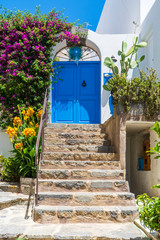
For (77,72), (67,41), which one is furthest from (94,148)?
(67,41)

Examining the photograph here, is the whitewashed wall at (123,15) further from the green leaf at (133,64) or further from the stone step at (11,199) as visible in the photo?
the stone step at (11,199)

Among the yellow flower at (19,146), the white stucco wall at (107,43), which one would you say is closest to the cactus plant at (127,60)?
the white stucco wall at (107,43)

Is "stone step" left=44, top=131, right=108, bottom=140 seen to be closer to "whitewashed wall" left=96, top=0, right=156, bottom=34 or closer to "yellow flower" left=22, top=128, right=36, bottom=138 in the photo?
"yellow flower" left=22, top=128, right=36, bottom=138

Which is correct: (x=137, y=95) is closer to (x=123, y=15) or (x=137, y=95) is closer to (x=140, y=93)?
(x=140, y=93)

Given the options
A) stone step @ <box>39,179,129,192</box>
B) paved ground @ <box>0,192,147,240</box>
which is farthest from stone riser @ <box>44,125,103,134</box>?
paved ground @ <box>0,192,147,240</box>

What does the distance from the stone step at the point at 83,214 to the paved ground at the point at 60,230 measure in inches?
4.6

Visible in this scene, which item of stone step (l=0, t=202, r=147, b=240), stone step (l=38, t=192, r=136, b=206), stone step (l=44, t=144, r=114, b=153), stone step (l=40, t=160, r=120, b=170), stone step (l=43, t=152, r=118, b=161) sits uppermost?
stone step (l=44, t=144, r=114, b=153)

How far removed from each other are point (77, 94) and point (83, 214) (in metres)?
4.66

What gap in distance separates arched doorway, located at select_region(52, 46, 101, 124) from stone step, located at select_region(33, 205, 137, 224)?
420 centimetres

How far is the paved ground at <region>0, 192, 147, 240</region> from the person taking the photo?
3.31m

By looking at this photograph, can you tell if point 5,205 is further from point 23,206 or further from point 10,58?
point 10,58

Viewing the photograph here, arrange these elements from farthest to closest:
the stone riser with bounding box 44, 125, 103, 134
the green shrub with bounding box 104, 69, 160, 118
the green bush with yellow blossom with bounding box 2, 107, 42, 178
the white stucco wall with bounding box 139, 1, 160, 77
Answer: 1. the white stucco wall with bounding box 139, 1, 160, 77
2. the stone riser with bounding box 44, 125, 103, 134
3. the green bush with yellow blossom with bounding box 2, 107, 42, 178
4. the green shrub with bounding box 104, 69, 160, 118

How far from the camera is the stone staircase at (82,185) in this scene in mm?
4035

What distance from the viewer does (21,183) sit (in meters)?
5.66
